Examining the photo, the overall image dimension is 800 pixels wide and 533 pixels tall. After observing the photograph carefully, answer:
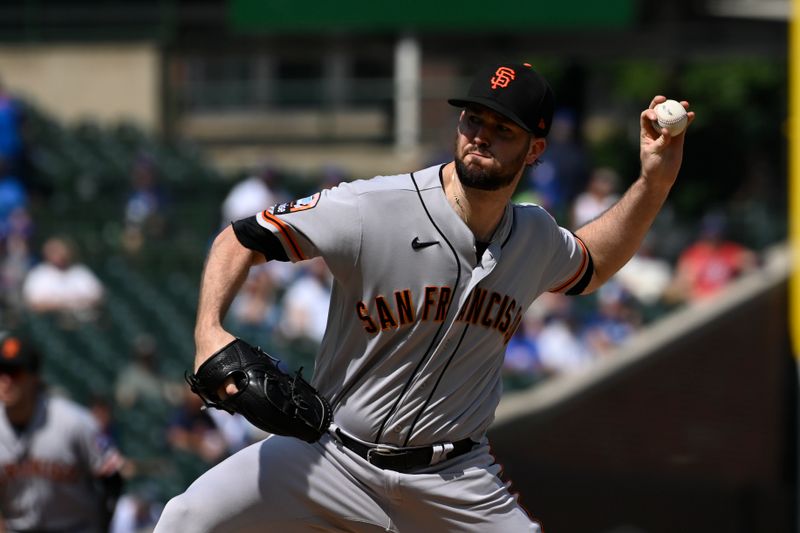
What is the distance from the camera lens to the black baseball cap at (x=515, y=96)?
137 inches

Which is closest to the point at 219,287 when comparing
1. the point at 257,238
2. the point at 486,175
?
the point at 257,238

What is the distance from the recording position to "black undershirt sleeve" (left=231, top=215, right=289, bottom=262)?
3471 mm

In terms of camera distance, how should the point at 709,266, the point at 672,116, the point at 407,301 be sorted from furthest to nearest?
1. the point at 709,266
2. the point at 672,116
3. the point at 407,301

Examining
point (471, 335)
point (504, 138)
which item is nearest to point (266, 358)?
point (471, 335)

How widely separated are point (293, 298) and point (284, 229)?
6902 millimetres

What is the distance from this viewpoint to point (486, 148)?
3.52m

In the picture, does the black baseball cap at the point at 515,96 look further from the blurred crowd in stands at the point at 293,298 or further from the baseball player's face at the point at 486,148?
the blurred crowd in stands at the point at 293,298

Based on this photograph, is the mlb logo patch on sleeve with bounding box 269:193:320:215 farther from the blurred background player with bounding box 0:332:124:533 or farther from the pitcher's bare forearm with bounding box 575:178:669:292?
the blurred background player with bounding box 0:332:124:533

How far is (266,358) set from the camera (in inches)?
137

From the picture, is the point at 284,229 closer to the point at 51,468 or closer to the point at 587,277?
the point at 587,277

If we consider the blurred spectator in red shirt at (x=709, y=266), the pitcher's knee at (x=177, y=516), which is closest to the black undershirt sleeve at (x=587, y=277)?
the pitcher's knee at (x=177, y=516)

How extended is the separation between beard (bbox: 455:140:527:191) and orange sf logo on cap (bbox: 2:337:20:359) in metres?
2.60

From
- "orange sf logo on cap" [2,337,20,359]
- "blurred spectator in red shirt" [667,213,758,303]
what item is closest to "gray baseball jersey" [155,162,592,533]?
"orange sf logo on cap" [2,337,20,359]

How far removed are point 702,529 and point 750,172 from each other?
1596cm
